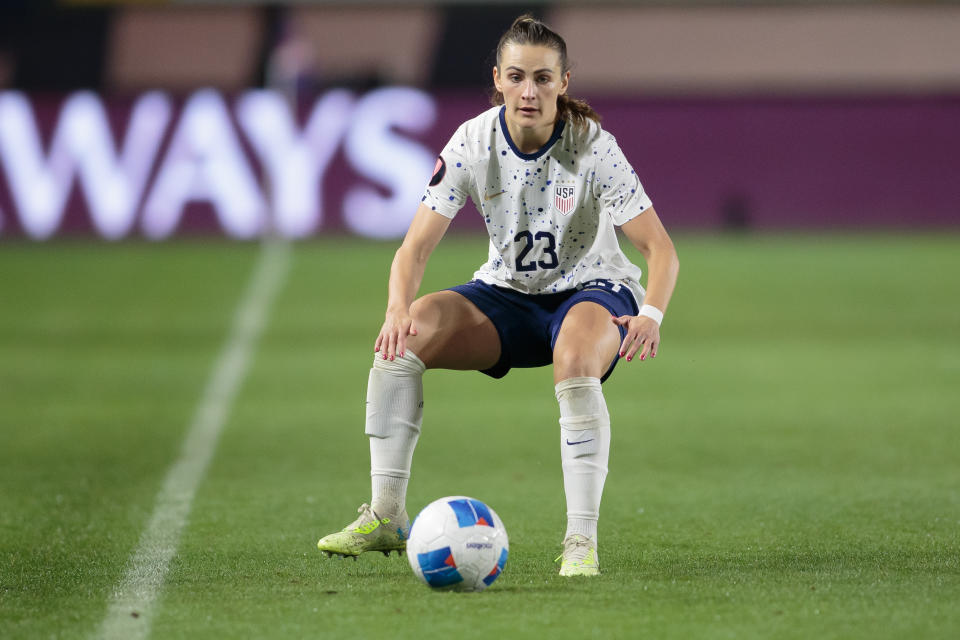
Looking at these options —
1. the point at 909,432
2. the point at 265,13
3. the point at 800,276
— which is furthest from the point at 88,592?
the point at 265,13

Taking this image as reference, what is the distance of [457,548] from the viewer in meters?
4.94

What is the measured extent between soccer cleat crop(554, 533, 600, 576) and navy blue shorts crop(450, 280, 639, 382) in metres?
0.72

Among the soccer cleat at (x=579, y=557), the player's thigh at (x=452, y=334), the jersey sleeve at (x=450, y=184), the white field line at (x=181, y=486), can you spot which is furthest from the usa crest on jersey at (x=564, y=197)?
the white field line at (x=181, y=486)

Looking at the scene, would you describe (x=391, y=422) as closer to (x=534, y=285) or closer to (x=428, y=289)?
(x=534, y=285)

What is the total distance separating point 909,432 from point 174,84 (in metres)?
18.5

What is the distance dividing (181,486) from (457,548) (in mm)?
2898

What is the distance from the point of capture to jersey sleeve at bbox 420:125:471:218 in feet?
18.5

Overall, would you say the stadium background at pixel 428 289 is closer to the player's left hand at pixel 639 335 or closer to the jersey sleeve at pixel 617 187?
the player's left hand at pixel 639 335

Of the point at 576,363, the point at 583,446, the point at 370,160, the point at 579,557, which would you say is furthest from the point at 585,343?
the point at 370,160

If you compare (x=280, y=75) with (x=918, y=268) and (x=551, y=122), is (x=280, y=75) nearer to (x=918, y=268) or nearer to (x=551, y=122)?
(x=918, y=268)

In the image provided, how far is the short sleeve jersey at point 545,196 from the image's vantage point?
18.3 ft

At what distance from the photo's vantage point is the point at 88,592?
5.09m

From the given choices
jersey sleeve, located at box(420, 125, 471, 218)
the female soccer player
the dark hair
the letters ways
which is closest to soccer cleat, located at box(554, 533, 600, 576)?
the female soccer player

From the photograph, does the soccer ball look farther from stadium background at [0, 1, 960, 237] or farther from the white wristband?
stadium background at [0, 1, 960, 237]
